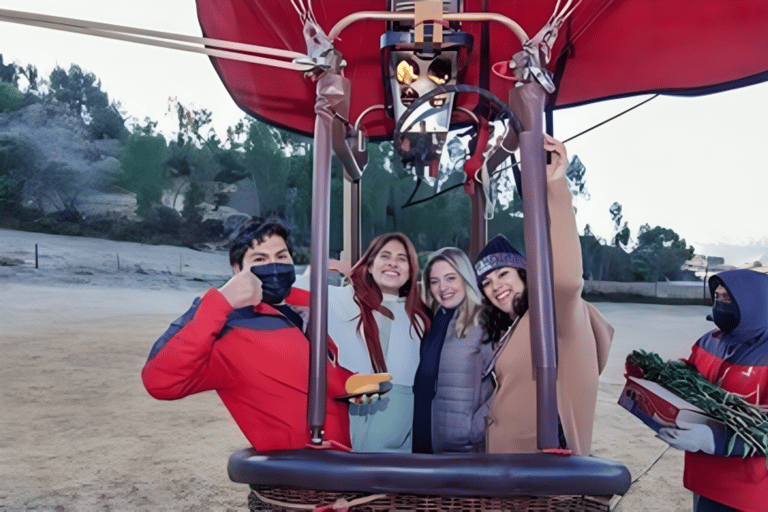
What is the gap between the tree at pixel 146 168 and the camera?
5371 millimetres

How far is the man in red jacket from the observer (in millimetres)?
881

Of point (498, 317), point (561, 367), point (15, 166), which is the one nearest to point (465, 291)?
point (498, 317)

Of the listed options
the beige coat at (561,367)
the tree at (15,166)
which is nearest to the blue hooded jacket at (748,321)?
the beige coat at (561,367)

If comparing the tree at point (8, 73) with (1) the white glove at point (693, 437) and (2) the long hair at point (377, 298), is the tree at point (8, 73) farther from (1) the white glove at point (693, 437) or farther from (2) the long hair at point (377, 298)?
(1) the white glove at point (693, 437)

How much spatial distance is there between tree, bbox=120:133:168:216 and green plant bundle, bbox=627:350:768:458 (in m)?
5.23

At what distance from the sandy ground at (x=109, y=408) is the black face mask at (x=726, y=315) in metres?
0.52

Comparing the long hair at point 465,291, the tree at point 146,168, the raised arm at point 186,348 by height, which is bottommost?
the raised arm at point 186,348

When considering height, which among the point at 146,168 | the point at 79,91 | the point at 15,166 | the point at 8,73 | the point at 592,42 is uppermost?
the point at 8,73

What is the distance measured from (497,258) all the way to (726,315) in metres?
0.52

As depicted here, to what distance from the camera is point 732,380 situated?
1.11 meters

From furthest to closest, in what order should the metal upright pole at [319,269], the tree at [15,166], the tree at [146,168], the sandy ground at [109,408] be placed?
the tree at [15,166] < the tree at [146,168] < the sandy ground at [109,408] < the metal upright pole at [319,269]

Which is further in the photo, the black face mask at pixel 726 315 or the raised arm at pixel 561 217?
the black face mask at pixel 726 315

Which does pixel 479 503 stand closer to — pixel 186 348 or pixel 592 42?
pixel 186 348

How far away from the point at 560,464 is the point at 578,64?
1.04m
